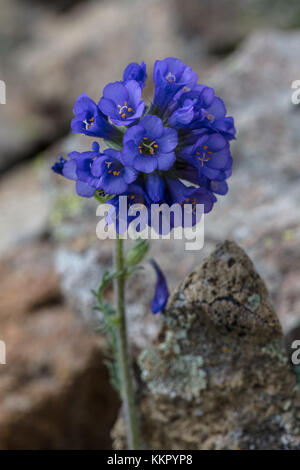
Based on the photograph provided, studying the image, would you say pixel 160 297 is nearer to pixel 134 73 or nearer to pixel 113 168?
pixel 113 168

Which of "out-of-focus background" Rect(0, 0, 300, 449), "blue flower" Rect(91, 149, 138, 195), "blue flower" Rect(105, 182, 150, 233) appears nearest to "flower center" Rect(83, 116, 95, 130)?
"blue flower" Rect(91, 149, 138, 195)

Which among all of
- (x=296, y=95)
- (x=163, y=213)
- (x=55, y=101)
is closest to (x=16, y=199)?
(x=55, y=101)

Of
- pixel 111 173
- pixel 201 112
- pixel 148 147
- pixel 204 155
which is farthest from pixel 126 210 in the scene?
pixel 201 112

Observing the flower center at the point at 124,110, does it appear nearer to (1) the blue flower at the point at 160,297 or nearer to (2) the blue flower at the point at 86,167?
(2) the blue flower at the point at 86,167

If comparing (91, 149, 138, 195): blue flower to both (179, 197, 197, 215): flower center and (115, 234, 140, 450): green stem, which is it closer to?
(179, 197, 197, 215): flower center

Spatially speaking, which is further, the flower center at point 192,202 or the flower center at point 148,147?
the flower center at point 192,202

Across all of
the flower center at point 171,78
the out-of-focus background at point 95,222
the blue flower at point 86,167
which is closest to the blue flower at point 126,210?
the blue flower at point 86,167

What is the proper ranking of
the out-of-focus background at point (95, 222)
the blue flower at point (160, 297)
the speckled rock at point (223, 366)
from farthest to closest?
1. the out-of-focus background at point (95, 222)
2. the blue flower at point (160, 297)
3. the speckled rock at point (223, 366)
